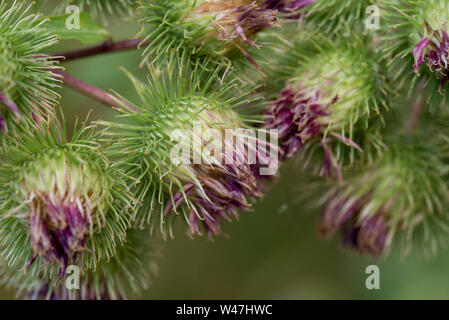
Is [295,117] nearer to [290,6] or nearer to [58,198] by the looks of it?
[290,6]

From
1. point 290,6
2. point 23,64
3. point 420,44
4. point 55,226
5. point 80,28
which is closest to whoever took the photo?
point 55,226

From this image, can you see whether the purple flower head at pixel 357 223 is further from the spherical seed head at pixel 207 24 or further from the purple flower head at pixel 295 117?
the spherical seed head at pixel 207 24

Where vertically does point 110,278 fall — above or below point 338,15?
Answer: below

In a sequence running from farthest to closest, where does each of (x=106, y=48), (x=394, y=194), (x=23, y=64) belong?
(x=394, y=194) → (x=106, y=48) → (x=23, y=64)

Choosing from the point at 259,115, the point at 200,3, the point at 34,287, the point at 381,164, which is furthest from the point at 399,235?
the point at 34,287

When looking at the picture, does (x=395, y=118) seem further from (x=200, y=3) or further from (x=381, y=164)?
(x=200, y=3)

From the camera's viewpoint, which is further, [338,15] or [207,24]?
[338,15]

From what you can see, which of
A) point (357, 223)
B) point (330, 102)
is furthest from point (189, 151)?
point (357, 223)
